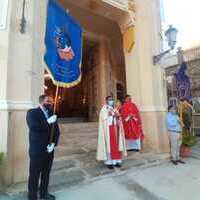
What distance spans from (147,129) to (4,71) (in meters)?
4.32

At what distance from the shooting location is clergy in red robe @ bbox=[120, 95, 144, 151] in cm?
622

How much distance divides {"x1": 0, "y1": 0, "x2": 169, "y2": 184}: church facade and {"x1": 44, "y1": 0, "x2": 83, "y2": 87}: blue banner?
0.20 meters

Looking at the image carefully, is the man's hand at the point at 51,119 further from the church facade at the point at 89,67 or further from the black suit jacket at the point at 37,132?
the church facade at the point at 89,67

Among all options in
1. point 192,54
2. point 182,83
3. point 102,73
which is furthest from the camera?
point 192,54

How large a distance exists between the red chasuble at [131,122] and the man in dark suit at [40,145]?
3177 mm

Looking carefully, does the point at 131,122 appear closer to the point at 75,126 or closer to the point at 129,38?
the point at 75,126

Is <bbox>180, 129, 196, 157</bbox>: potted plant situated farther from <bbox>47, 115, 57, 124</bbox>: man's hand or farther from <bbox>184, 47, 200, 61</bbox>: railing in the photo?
<bbox>184, 47, 200, 61</bbox>: railing

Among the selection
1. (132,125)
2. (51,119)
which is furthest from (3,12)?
(132,125)

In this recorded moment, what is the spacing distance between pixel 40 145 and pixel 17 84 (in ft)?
4.92

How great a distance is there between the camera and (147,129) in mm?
6617

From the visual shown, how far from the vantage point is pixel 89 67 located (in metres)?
10.6

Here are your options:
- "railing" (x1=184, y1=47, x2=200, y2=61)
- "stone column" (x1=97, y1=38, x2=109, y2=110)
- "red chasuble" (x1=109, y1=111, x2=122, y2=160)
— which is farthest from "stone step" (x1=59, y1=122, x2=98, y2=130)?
"railing" (x1=184, y1=47, x2=200, y2=61)

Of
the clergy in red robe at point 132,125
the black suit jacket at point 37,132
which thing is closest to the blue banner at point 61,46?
the black suit jacket at point 37,132

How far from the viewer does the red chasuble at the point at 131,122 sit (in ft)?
20.4
